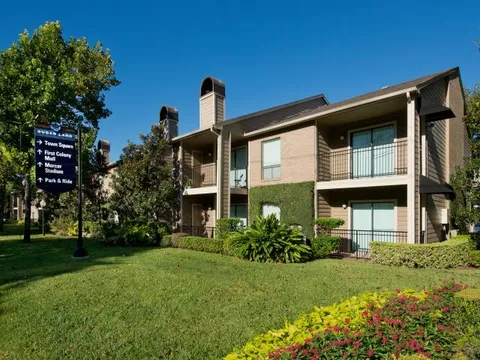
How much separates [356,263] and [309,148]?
554 cm

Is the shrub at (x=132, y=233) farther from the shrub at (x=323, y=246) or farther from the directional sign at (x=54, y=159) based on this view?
the shrub at (x=323, y=246)

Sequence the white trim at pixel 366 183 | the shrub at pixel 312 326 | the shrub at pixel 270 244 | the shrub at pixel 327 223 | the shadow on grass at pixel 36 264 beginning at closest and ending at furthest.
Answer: the shrub at pixel 312 326 < the shadow on grass at pixel 36 264 < the shrub at pixel 270 244 < the white trim at pixel 366 183 < the shrub at pixel 327 223

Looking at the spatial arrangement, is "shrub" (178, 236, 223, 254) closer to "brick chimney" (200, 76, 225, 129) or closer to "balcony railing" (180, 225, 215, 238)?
"balcony railing" (180, 225, 215, 238)

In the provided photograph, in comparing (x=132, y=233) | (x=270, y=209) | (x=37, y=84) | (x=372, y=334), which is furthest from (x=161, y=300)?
(x=37, y=84)

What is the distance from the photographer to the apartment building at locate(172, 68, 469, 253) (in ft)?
38.3

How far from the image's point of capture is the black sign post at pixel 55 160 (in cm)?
1079

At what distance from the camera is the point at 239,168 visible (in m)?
18.0

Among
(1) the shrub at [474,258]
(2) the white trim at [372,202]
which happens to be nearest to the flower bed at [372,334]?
(1) the shrub at [474,258]

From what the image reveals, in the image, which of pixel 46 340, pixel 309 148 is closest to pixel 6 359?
pixel 46 340

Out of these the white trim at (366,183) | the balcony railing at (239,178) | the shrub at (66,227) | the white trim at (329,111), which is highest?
the white trim at (329,111)

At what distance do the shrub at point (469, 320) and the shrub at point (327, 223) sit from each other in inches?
313

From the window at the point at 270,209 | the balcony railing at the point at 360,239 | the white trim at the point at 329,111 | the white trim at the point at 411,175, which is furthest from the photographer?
the window at the point at 270,209

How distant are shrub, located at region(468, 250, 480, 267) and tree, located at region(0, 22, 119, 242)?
20.3 meters

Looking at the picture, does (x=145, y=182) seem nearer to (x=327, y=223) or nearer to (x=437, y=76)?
(x=327, y=223)
